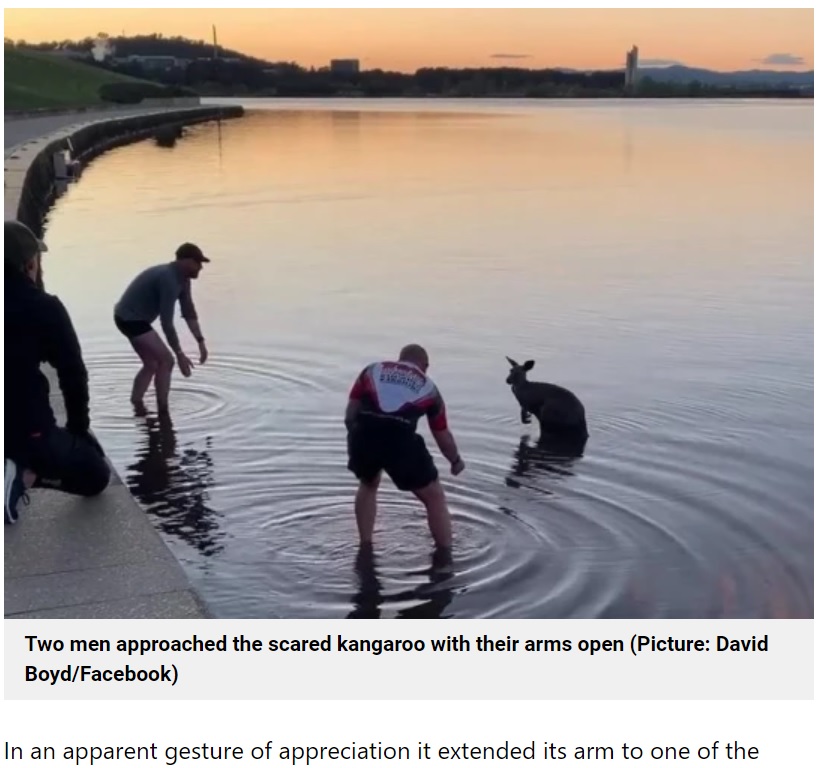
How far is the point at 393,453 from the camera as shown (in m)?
7.57

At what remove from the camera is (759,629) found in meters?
5.37

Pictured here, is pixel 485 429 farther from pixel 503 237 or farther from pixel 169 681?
pixel 503 237

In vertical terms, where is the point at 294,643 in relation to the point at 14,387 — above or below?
below

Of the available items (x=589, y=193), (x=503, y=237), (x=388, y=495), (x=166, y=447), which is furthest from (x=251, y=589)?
(x=589, y=193)

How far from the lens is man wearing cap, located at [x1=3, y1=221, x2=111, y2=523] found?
6.41 m

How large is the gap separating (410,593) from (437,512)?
0.70 meters

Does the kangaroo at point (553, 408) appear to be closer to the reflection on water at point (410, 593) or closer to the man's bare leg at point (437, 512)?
the man's bare leg at point (437, 512)

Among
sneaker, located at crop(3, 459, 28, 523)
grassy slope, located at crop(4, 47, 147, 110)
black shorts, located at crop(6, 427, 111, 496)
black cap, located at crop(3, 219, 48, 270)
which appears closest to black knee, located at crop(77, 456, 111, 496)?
black shorts, located at crop(6, 427, 111, 496)

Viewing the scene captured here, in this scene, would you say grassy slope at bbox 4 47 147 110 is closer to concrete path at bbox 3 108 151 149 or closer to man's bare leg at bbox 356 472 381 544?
concrete path at bbox 3 108 151 149

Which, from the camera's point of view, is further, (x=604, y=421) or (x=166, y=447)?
(x=604, y=421)

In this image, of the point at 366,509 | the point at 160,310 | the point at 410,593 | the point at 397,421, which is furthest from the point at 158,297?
the point at 410,593

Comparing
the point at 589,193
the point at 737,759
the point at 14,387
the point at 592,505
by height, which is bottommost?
the point at 589,193

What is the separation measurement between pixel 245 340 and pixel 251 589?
758 centimetres

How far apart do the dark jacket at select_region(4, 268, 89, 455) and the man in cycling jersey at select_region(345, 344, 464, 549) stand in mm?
1766
